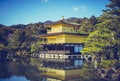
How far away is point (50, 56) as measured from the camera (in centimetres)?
4928

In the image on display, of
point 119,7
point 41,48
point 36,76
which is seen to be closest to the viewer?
point 36,76

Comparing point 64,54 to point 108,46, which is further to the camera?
point 64,54

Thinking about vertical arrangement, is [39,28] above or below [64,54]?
above

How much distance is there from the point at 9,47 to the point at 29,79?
34.1 m

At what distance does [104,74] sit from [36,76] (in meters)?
7.33

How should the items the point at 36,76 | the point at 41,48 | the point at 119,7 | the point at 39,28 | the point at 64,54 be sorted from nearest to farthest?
the point at 36,76
the point at 119,7
the point at 64,54
the point at 41,48
the point at 39,28

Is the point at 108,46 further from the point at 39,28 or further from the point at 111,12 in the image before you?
the point at 39,28

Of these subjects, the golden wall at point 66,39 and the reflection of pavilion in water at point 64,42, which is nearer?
the reflection of pavilion in water at point 64,42

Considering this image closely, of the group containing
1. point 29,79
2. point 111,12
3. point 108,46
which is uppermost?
point 111,12

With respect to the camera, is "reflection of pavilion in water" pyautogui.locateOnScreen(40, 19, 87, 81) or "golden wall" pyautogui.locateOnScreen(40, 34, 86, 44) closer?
"reflection of pavilion in water" pyautogui.locateOnScreen(40, 19, 87, 81)

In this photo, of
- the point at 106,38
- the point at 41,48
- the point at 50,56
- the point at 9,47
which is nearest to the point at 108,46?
the point at 106,38

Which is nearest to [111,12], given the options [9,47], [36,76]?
[36,76]

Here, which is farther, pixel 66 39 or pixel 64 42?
pixel 66 39

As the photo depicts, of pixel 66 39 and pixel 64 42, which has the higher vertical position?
pixel 66 39
